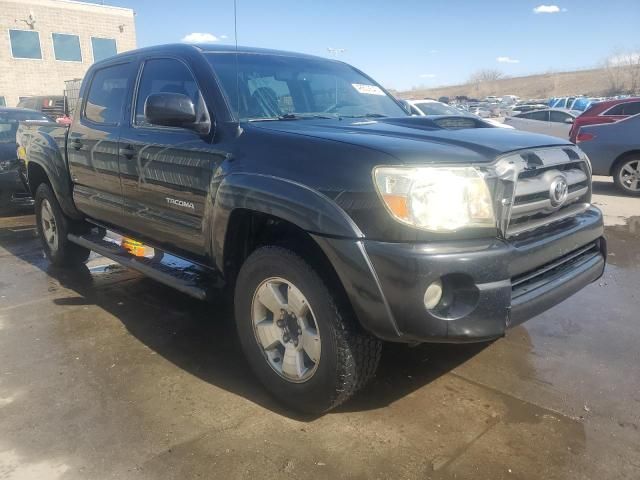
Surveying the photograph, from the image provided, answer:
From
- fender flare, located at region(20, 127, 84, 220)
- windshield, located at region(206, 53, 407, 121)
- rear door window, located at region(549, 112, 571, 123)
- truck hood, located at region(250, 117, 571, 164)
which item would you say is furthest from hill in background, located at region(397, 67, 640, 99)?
truck hood, located at region(250, 117, 571, 164)

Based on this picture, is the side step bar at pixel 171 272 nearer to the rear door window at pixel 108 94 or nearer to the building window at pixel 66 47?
the rear door window at pixel 108 94

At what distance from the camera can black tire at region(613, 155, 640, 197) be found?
8.85 metres

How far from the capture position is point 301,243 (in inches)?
106

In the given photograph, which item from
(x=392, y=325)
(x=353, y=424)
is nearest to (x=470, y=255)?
(x=392, y=325)

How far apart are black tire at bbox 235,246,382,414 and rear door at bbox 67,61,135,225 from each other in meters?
1.80

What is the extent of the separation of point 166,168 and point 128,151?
57 centimetres

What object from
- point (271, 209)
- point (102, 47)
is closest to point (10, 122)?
point (271, 209)

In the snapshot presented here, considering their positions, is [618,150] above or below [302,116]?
below

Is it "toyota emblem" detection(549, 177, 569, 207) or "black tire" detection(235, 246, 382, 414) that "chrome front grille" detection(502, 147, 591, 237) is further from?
"black tire" detection(235, 246, 382, 414)

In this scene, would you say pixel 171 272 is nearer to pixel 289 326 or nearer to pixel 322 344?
pixel 289 326

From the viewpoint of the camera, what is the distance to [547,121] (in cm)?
1588

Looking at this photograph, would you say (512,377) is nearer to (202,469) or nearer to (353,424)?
(353,424)

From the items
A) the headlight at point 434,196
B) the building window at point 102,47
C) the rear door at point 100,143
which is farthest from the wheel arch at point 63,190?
the building window at point 102,47

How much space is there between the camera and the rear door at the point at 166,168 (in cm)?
318
